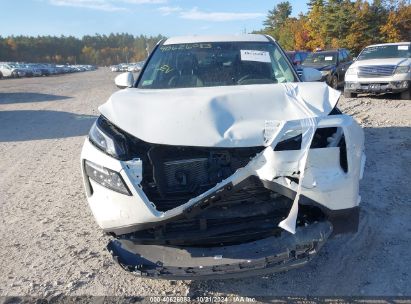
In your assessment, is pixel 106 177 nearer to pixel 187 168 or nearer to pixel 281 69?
pixel 187 168

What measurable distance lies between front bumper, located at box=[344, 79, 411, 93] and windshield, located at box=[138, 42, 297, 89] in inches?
289

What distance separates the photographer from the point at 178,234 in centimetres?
261

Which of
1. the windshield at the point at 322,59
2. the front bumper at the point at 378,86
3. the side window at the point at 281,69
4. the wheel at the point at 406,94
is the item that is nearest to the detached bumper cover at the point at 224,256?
the side window at the point at 281,69

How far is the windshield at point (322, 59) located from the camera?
14.6 meters

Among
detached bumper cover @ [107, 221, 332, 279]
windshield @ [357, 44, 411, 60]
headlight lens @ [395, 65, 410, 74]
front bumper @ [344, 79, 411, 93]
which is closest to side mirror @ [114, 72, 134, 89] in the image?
detached bumper cover @ [107, 221, 332, 279]

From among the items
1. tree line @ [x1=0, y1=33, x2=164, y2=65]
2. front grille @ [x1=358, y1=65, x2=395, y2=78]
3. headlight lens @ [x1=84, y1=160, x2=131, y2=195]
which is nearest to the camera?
headlight lens @ [x1=84, y1=160, x2=131, y2=195]

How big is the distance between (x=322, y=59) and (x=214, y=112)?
13.2m

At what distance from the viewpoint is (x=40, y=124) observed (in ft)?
33.8

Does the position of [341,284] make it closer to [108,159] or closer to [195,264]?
[195,264]

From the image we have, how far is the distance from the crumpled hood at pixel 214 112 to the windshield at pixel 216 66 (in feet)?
2.48

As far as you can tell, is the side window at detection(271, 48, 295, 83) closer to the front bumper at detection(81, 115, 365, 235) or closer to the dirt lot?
the front bumper at detection(81, 115, 365, 235)

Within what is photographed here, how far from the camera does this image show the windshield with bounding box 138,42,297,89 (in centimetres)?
406

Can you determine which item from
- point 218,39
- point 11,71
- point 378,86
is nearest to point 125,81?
point 218,39

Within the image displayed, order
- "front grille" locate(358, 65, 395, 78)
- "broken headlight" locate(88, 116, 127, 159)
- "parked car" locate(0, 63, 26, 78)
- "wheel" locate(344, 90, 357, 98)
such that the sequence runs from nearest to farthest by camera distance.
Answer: "broken headlight" locate(88, 116, 127, 159), "front grille" locate(358, 65, 395, 78), "wheel" locate(344, 90, 357, 98), "parked car" locate(0, 63, 26, 78)
